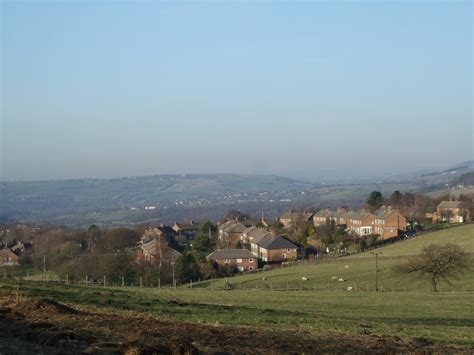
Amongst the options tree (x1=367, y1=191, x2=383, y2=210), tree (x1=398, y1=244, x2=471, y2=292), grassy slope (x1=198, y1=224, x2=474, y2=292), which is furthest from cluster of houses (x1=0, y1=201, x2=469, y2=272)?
tree (x1=398, y1=244, x2=471, y2=292)

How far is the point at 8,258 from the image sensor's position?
83.2 metres

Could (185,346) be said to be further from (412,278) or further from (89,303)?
(412,278)

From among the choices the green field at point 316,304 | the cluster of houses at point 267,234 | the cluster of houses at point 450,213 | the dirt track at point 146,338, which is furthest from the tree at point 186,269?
the cluster of houses at point 450,213

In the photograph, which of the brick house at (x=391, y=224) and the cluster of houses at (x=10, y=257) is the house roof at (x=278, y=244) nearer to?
the brick house at (x=391, y=224)

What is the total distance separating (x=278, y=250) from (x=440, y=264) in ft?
113

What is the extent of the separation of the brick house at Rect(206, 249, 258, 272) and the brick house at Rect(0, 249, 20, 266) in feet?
101

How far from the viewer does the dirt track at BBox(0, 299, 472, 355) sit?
1270 centimetres

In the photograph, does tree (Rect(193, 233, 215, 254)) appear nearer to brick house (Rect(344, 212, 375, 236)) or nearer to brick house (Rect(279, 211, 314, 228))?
brick house (Rect(279, 211, 314, 228))

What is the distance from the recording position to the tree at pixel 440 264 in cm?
4706

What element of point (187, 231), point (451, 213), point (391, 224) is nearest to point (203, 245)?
point (391, 224)

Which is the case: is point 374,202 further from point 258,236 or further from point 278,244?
point 278,244

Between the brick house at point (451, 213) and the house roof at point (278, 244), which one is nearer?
the house roof at point (278, 244)

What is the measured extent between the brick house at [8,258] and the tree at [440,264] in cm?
5886

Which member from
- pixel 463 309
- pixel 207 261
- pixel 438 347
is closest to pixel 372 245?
pixel 207 261
